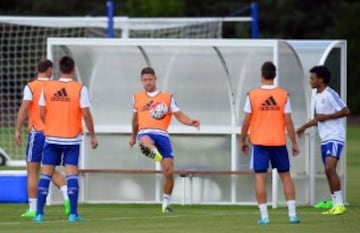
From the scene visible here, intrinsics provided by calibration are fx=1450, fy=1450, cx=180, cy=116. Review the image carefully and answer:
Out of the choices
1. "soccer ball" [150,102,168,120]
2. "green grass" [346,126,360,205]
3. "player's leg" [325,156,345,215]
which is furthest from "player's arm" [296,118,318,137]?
"green grass" [346,126,360,205]

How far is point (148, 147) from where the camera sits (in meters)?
20.2

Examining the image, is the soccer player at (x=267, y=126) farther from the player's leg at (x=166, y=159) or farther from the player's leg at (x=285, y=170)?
the player's leg at (x=166, y=159)

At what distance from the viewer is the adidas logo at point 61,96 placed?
18297mm

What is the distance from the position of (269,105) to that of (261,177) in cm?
91

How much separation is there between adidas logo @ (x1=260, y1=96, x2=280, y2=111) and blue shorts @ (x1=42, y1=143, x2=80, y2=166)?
7.92 feet

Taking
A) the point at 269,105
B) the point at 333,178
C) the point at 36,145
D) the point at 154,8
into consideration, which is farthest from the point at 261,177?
the point at 154,8

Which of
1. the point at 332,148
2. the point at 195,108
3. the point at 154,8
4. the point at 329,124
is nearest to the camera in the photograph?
the point at 332,148

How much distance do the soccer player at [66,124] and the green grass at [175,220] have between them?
1.58ft

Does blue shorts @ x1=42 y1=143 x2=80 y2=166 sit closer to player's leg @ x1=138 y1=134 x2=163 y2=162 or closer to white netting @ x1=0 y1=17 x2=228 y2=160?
player's leg @ x1=138 y1=134 x2=163 y2=162

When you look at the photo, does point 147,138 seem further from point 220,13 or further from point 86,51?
point 220,13

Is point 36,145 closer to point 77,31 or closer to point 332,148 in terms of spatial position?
point 332,148

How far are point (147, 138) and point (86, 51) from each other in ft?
11.5

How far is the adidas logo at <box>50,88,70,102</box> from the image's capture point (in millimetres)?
18297

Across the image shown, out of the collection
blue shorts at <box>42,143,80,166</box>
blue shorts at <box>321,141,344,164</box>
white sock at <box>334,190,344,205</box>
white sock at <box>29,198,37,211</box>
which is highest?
blue shorts at <box>321,141,344,164</box>
